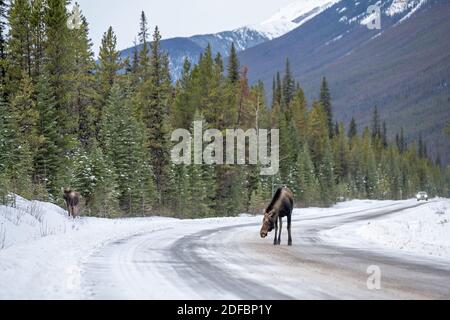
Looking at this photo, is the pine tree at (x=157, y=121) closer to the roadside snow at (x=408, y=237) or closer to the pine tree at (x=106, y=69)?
the pine tree at (x=106, y=69)

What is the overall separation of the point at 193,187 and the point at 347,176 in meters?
65.8

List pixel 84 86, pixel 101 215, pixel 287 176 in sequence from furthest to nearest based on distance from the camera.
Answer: pixel 287 176, pixel 84 86, pixel 101 215

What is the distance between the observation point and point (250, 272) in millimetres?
9938

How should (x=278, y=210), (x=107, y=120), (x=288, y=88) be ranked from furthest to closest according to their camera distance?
(x=288, y=88), (x=107, y=120), (x=278, y=210)

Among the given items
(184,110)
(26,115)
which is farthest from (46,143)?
(184,110)

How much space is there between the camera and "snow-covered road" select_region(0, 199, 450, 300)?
25.8 ft

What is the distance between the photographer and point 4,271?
29.6 ft

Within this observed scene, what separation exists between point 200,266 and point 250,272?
1220 millimetres

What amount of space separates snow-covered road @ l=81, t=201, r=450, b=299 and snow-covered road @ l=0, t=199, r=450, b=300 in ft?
0.05

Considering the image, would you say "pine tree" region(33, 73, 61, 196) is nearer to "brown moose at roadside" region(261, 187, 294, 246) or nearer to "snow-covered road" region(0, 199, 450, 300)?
"snow-covered road" region(0, 199, 450, 300)

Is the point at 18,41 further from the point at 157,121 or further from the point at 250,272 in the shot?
the point at 250,272

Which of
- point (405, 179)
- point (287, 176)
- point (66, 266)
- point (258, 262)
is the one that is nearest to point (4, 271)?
point (66, 266)

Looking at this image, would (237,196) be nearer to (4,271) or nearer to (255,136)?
(255,136)
